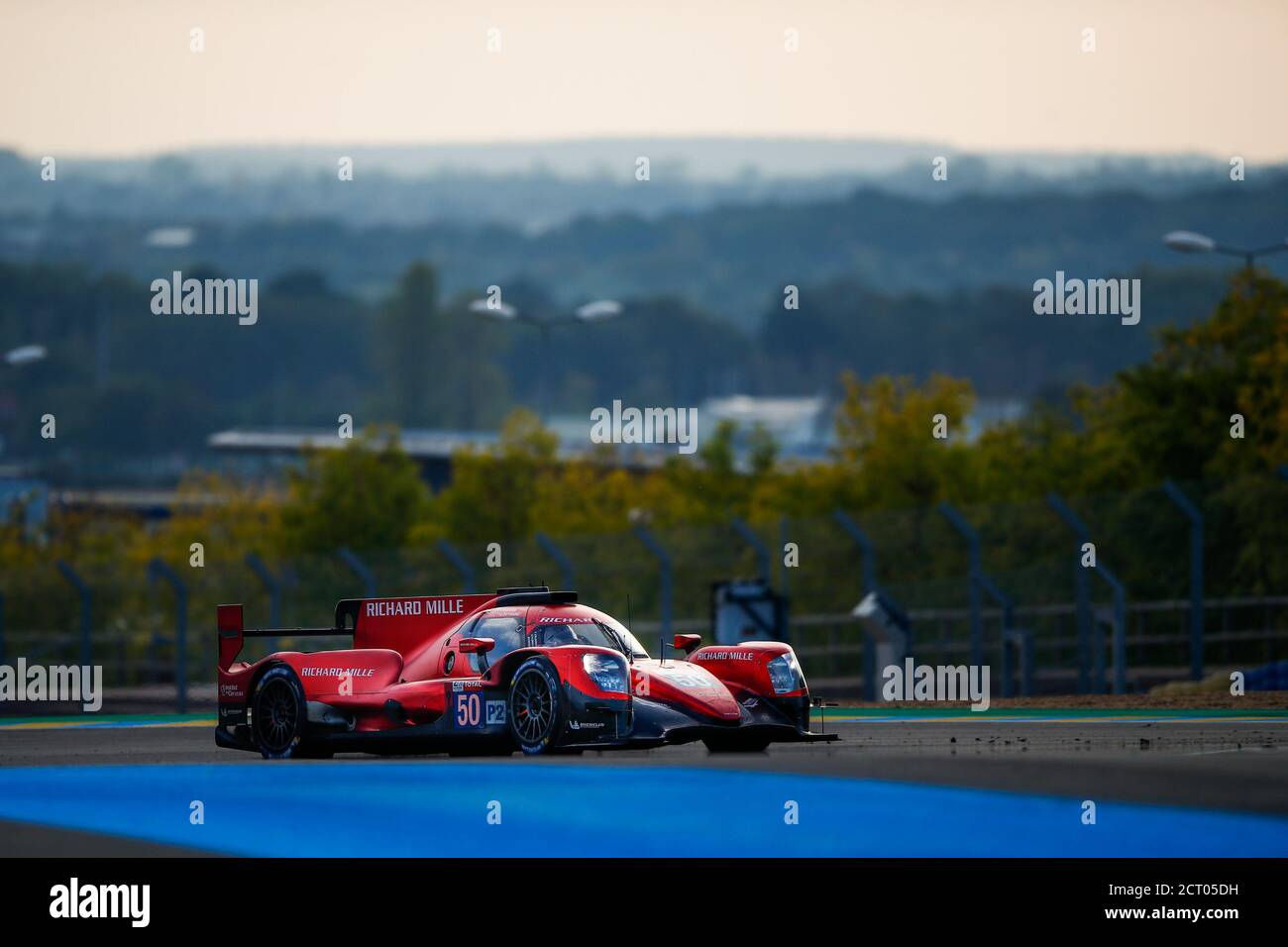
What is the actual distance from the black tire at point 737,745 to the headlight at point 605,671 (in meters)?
1.15

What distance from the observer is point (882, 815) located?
40.1 feet

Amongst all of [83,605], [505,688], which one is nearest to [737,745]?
[505,688]

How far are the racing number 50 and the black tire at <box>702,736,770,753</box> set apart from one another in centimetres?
167

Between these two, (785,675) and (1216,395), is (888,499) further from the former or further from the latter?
(785,675)

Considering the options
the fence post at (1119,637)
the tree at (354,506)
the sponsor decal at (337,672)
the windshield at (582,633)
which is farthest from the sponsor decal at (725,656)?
the tree at (354,506)

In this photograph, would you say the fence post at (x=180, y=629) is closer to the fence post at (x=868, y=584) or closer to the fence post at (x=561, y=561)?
the fence post at (x=561, y=561)

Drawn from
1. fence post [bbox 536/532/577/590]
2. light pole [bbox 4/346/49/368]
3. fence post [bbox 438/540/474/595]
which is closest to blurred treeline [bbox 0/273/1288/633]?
fence post [bbox 438/540/474/595]

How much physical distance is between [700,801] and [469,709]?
10.5ft

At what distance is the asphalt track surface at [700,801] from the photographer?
11469mm

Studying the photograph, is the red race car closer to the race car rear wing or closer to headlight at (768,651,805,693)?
headlight at (768,651,805,693)

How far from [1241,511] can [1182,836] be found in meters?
21.3
